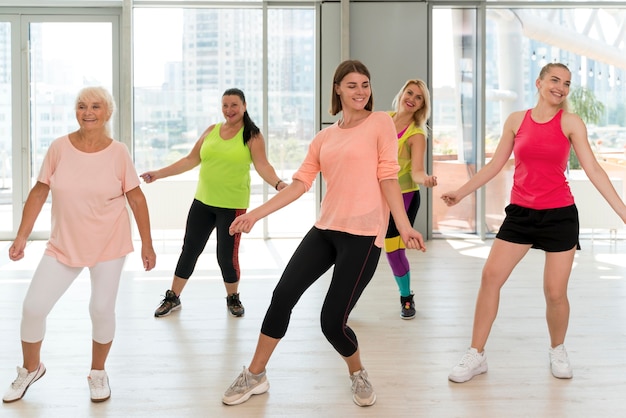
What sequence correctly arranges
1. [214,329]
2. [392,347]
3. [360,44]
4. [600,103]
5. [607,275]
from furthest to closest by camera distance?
[600,103]
[360,44]
[607,275]
[214,329]
[392,347]

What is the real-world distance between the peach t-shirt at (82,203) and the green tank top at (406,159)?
2.22 metres

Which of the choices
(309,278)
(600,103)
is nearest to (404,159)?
(309,278)

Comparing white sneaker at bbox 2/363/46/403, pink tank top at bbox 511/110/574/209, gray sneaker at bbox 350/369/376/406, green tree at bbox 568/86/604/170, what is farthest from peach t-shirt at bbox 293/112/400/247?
green tree at bbox 568/86/604/170

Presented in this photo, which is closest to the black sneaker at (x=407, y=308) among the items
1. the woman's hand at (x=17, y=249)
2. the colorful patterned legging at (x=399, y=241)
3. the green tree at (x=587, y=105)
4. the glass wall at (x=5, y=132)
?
the colorful patterned legging at (x=399, y=241)

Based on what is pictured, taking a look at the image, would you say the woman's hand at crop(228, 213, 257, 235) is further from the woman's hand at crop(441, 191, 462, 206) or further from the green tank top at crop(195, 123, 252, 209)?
the green tank top at crop(195, 123, 252, 209)

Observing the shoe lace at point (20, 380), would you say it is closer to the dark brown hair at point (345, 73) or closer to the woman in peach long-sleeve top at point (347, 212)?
the woman in peach long-sleeve top at point (347, 212)

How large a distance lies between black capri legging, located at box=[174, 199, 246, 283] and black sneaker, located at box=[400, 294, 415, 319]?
1.16m

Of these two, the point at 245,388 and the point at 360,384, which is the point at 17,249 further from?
the point at 360,384

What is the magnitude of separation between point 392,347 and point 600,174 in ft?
5.17

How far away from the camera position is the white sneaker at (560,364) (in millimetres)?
4355

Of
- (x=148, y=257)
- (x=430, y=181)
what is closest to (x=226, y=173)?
(x=430, y=181)

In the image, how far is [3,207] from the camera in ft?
33.0

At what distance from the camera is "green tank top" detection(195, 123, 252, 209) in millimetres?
5633

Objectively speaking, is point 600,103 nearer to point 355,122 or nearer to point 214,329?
point 214,329
